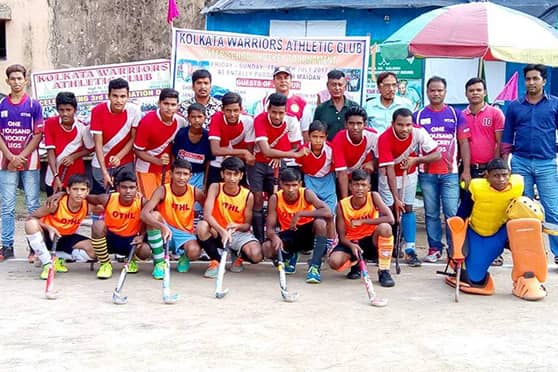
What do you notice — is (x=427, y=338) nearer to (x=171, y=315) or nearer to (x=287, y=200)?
(x=171, y=315)

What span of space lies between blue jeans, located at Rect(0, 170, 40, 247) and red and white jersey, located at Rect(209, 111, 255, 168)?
1.71 meters

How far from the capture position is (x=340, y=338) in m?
4.79

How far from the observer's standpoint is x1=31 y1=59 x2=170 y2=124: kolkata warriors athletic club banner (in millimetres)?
8562

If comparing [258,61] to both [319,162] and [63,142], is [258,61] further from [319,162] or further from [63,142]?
[63,142]

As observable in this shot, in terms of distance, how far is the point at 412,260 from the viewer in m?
7.15

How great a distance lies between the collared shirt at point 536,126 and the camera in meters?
6.80

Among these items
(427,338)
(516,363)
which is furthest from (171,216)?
(516,363)

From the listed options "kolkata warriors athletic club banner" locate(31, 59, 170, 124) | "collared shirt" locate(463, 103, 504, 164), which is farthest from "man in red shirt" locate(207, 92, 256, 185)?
"collared shirt" locate(463, 103, 504, 164)

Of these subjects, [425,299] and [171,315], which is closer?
[171,315]

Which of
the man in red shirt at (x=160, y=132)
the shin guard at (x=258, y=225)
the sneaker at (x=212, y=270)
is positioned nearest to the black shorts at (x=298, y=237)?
the shin guard at (x=258, y=225)

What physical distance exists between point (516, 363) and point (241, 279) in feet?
9.01

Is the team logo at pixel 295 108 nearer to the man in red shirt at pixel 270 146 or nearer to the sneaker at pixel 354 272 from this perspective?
the man in red shirt at pixel 270 146

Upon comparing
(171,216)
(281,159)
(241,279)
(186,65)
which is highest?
(186,65)

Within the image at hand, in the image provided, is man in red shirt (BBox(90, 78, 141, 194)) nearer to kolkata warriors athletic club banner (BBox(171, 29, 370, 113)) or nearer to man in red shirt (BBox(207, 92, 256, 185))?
man in red shirt (BBox(207, 92, 256, 185))
